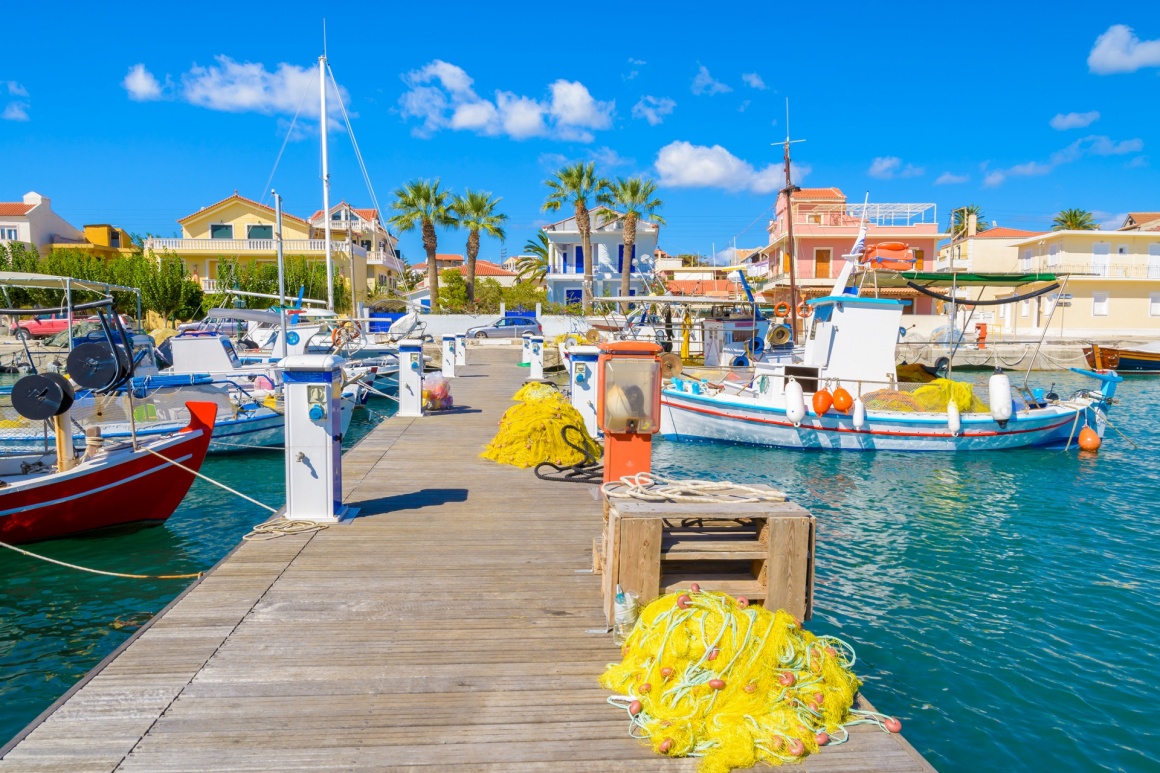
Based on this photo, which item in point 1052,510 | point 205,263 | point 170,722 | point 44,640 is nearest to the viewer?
point 170,722

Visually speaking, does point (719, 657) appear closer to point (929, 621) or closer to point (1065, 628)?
point (929, 621)

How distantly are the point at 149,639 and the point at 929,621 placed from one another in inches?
257

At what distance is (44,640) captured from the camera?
685 cm

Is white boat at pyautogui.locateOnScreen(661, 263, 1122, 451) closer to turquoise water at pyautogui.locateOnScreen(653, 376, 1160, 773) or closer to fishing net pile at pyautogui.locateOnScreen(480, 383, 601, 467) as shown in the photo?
turquoise water at pyautogui.locateOnScreen(653, 376, 1160, 773)

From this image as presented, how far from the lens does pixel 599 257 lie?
50625 mm

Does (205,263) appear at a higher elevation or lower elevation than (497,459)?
higher

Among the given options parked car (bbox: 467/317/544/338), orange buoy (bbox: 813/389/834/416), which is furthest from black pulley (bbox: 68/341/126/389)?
parked car (bbox: 467/317/544/338)

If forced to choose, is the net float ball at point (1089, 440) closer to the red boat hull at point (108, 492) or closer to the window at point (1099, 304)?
the red boat hull at point (108, 492)

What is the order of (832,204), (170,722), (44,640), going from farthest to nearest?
1. (832,204)
2. (44,640)
3. (170,722)

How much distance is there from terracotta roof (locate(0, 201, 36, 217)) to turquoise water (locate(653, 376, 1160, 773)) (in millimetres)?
55658

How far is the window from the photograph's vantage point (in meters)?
44.8

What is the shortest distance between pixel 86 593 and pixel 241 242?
1732 inches

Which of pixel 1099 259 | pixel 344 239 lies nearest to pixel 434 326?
pixel 344 239

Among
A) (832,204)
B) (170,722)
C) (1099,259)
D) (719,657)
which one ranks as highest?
(832,204)
